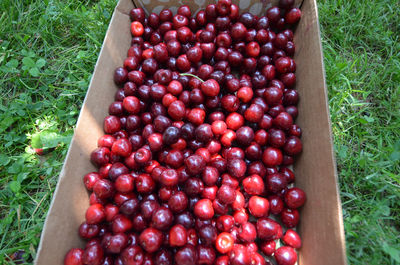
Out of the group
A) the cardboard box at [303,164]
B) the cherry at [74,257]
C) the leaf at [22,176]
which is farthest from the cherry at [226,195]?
the leaf at [22,176]

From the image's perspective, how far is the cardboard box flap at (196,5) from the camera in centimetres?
316

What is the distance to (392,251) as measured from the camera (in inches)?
83.6

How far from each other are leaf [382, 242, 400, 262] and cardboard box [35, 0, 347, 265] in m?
0.58

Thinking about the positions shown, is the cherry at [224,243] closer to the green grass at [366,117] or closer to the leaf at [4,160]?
the green grass at [366,117]

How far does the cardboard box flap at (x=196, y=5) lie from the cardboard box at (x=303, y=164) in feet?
1.35

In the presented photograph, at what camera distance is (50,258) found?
200 centimetres

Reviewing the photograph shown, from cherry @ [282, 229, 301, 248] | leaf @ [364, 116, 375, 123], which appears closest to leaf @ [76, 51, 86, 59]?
cherry @ [282, 229, 301, 248]

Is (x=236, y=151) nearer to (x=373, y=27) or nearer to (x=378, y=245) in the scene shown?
(x=378, y=245)

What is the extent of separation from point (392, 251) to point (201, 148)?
5.92 feet

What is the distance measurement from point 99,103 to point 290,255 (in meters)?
2.31

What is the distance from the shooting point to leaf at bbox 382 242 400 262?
6.81ft

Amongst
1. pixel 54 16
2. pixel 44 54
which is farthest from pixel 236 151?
pixel 54 16

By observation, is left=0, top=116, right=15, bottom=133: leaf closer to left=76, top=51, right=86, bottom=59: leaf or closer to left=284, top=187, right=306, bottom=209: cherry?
left=76, top=51, right=86, bottom=59: leaf

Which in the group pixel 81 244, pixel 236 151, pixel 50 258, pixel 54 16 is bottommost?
pixel 81 244
